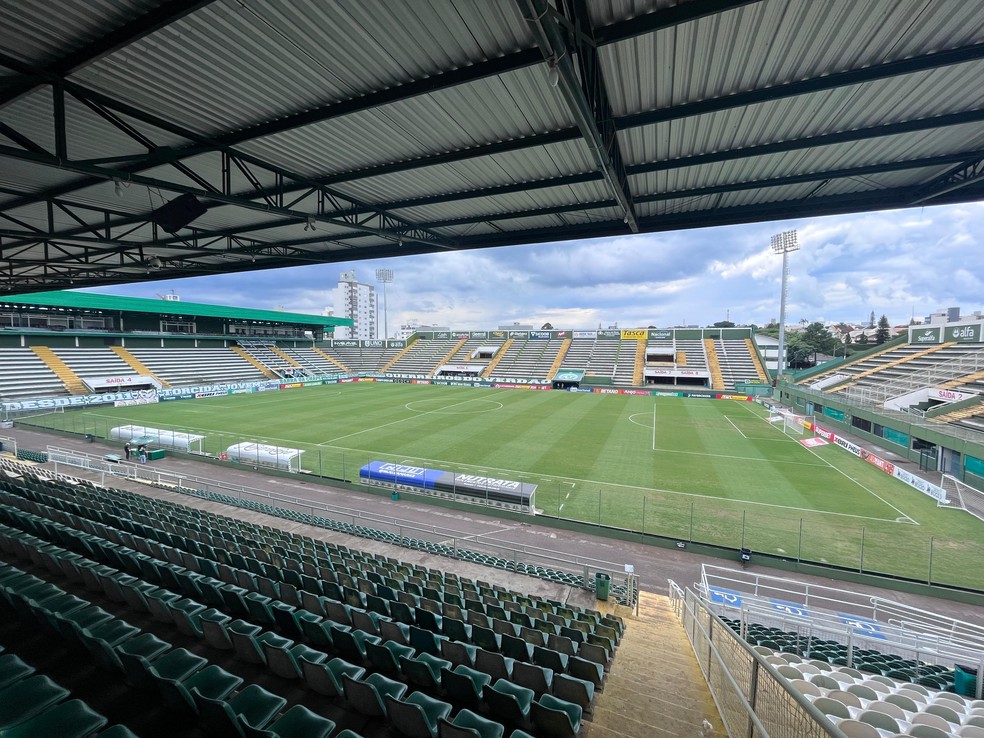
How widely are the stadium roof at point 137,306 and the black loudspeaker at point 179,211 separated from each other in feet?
131

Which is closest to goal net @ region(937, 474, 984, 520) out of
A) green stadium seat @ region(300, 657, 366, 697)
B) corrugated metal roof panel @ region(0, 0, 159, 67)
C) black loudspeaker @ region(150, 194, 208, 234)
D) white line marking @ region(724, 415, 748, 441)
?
white line marking @ region(724, 415, 748, 441)

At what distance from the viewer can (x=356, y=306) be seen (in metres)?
143

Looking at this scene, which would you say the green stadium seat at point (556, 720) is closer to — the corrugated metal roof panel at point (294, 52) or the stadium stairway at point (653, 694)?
the stadium stairway at point (653, 694)

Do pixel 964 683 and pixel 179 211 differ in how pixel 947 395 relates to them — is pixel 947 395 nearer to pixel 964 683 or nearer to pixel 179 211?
pixel 964 683

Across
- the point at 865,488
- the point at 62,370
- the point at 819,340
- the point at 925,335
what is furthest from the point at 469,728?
the point at 819,340

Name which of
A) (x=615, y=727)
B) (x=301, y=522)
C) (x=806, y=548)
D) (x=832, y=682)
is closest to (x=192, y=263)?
(x=301, y=522)

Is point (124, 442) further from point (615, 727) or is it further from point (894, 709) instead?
point (894, 709)

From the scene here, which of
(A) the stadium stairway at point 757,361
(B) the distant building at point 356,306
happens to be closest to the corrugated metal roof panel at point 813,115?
(A) the stadium stairway at point 757,361

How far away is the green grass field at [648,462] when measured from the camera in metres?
12.9

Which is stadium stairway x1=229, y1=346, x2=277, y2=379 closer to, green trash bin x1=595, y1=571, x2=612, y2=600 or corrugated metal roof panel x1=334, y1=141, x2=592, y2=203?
corrugated metal roof panel x1=334, y1=141, x2=592, y2=203

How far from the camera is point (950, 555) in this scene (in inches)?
Result: 471

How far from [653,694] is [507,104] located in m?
8.28

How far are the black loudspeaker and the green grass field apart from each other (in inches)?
462

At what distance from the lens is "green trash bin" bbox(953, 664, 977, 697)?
5.54 metres
